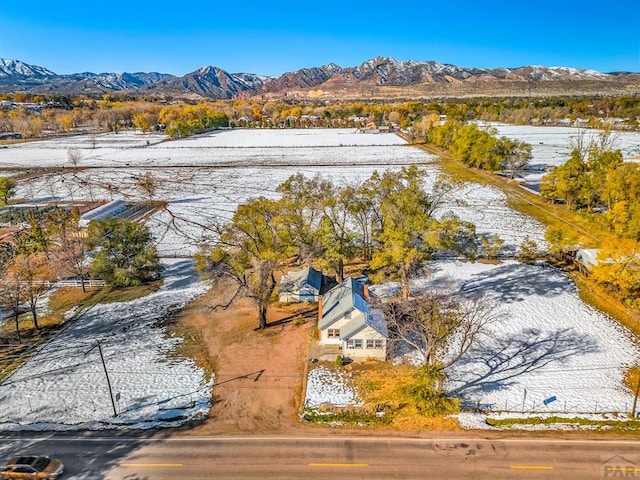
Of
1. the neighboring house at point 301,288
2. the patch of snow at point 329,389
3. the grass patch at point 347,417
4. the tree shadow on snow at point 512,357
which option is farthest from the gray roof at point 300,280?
the tree shadow on snow at point 512,357

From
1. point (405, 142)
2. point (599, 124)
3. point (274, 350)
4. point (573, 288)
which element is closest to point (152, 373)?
point (274, 350)

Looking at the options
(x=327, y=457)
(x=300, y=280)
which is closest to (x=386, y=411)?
(x=327, y=457)

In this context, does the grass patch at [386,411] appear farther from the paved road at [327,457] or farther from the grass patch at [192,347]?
the grass patch at [192,347]

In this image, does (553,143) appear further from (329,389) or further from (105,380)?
(105,380)

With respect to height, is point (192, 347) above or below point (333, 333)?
below

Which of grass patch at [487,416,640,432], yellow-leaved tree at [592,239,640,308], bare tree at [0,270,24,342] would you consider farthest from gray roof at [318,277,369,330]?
bare tree at [0,270,24,342]

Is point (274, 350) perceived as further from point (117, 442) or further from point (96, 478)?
point (96, 478)
